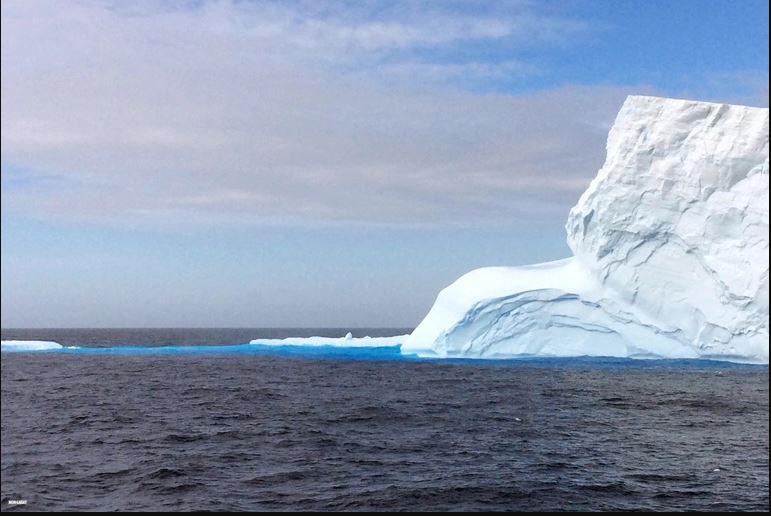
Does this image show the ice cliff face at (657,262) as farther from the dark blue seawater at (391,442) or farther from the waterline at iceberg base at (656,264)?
the dark blue seawater at (391,442)

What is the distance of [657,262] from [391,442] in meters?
21.6

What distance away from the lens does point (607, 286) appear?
31938 millimetres

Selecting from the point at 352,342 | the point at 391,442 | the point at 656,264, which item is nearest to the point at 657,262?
the point at 656,264

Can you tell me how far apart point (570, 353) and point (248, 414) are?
65.5 ft

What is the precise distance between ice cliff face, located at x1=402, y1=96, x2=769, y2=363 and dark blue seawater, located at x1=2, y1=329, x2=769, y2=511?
4.81 m

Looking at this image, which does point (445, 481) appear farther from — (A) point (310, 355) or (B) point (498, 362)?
(A) point (310, 355)

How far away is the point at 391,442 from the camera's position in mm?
13680

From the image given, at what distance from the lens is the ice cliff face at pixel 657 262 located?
2891 cm

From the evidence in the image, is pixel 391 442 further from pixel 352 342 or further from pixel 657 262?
pixel 352 342

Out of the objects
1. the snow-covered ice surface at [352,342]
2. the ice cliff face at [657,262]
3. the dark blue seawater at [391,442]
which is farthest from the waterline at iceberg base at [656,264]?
the snow-covered ice surface at [352,342]

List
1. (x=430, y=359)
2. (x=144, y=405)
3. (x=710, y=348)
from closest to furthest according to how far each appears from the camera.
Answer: (x=144, y=405) → (x=710, y=348) → (x=430, y=359)

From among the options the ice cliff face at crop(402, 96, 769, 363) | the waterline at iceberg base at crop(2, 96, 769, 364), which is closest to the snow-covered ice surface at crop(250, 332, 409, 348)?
the waterline at iceberg base at crop(2, 96, 769, 364)

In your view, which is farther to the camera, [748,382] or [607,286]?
[607,286]

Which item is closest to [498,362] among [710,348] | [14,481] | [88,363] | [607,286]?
[607,286]
